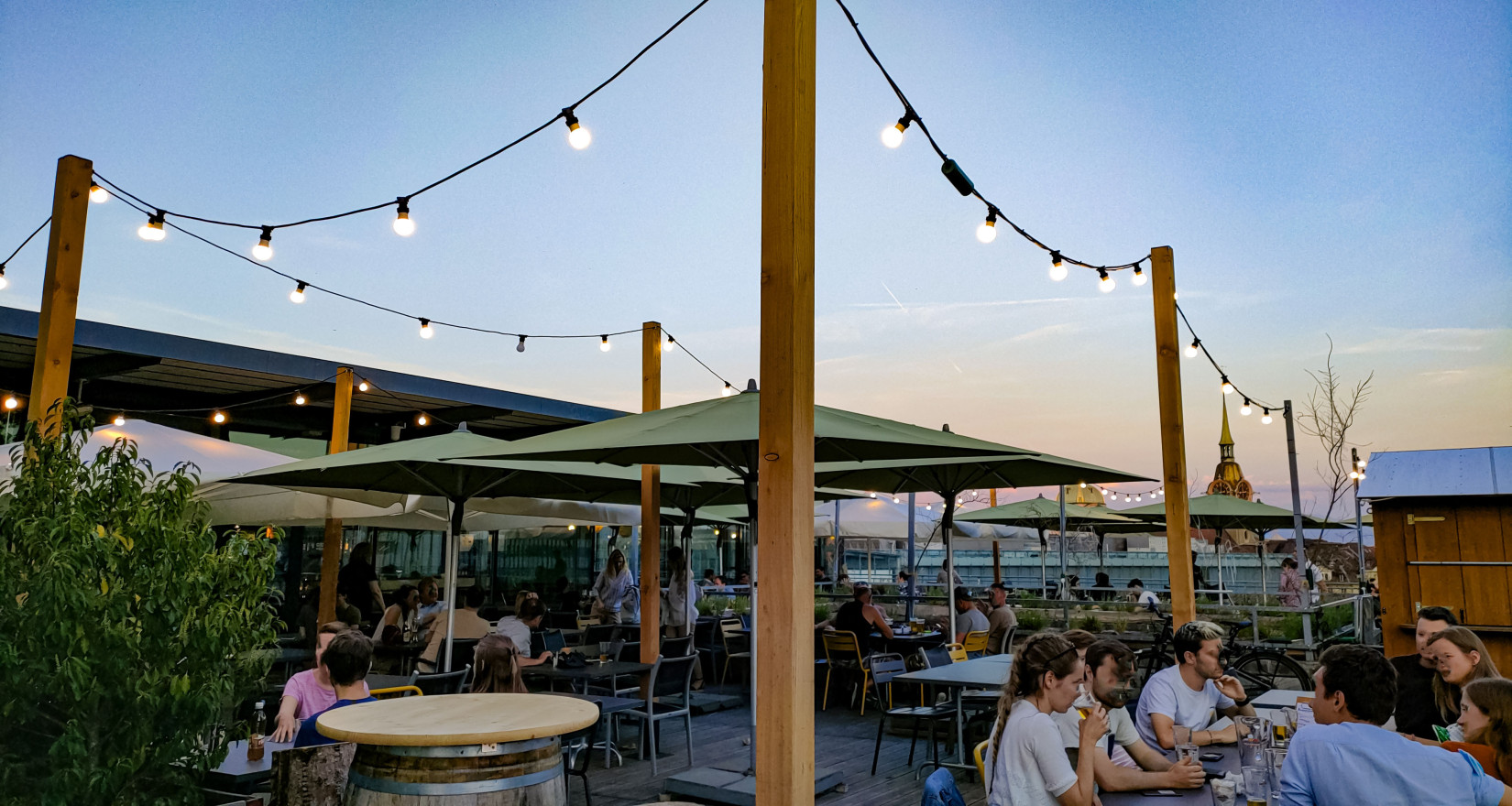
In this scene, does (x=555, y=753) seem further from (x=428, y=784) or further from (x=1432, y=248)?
(x=1432, y=248)

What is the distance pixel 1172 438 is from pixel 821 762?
3697mm

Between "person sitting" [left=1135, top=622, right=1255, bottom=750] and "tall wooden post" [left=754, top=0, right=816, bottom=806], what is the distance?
2.08 metres

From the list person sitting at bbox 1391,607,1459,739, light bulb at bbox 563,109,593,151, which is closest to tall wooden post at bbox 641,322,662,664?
light bulb at bbox 563,109,593,151

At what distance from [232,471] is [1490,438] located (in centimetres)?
1498

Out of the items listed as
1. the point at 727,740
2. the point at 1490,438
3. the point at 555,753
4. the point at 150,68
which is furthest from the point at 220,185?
the point at 1490,438

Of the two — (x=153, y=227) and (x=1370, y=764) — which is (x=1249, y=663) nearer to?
(x=1370, y=764)

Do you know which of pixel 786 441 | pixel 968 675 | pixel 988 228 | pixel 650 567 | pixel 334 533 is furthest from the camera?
pixel 334 533

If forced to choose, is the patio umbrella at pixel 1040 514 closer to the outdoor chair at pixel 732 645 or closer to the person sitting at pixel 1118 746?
the outdoor chair at pixel 732 645

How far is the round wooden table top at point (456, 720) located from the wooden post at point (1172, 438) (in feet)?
17.3

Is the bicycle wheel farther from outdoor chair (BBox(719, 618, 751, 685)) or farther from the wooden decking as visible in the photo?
outdoor chair (BBox(719, 618, 751, 685))

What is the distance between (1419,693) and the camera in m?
4.86

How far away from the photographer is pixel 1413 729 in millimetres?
4820

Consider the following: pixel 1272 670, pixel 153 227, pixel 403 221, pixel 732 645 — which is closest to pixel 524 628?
pixel 403 221

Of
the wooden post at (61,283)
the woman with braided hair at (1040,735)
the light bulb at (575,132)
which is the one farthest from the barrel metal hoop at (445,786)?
the wooden post at (61,283)
